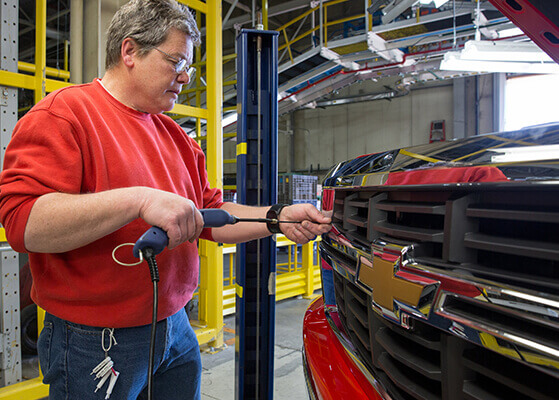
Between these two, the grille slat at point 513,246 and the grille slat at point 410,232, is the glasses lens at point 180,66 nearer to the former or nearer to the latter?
the grille slat at point 410,232

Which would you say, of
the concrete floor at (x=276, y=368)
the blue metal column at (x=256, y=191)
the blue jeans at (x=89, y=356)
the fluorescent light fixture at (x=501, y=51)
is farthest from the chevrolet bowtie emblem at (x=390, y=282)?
the fluorescent light fixture at (x=501, y=51)

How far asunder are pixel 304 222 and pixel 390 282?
60 centimetres

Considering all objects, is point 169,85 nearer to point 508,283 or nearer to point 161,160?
point 161,160

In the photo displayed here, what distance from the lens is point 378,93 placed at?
1102 cm

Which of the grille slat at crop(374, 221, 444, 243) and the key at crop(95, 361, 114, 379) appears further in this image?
the key at crop(95, 361, 114, 379)

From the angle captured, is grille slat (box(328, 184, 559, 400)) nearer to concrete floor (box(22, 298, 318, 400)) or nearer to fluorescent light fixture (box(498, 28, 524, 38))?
concrete floor (box(22, 298, 318, 400))

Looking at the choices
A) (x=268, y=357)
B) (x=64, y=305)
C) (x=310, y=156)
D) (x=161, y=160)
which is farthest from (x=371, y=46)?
(x=310, y=156)

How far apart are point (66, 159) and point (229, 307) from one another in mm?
3643

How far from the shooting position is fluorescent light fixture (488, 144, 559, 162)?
530 millimetres

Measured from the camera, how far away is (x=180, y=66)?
48.1 inches

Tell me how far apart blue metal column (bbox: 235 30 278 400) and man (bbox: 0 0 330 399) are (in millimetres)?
941

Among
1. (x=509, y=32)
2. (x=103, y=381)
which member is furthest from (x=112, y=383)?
(x=509, y=32)

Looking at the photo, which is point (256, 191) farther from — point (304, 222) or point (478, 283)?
point (478, 283)

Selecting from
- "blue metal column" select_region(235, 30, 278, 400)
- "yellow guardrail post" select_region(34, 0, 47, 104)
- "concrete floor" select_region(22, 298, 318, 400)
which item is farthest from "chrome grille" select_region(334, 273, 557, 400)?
"yellow guardrail post" select_region(34, 0, 47, 104)
